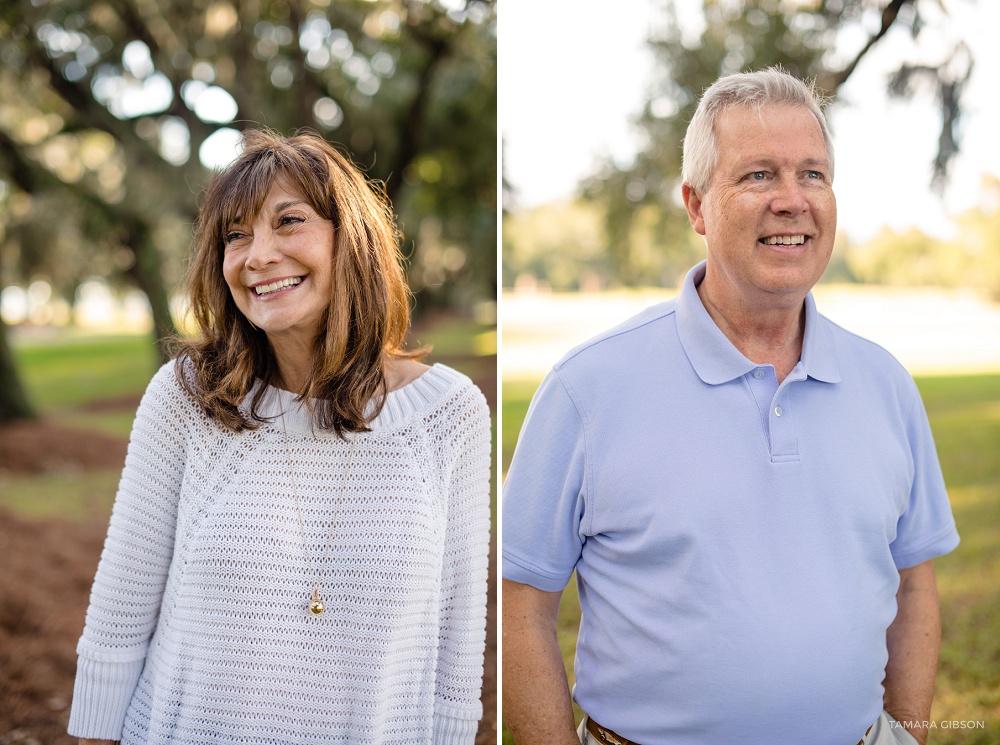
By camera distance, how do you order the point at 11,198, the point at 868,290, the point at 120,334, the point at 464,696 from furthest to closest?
the point at 120,334 < the point at 868,290 < the point at 11,198 < the point at 464,696

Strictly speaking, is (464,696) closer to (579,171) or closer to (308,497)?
(308,497)

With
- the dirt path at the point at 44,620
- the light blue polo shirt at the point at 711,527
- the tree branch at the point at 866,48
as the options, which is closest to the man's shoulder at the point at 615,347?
the light blue polo shirt at the point at 711,527

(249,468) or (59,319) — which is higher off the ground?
(249,468)

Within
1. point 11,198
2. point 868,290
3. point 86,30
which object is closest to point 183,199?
point 86,30

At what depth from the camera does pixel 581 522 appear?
6.35 feet

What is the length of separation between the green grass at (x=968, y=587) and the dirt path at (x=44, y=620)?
1.86 meters

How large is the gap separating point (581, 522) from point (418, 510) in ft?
1.23

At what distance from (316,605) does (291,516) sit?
206 mm

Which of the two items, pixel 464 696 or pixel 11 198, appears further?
pixel 11 198

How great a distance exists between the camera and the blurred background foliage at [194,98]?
26.5ft

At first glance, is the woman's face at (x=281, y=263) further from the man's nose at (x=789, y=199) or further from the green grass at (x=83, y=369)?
the green grass at (x=83, y=369)

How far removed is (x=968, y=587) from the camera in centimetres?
512

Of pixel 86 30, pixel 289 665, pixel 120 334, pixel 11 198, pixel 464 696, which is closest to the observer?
pixel 289 665

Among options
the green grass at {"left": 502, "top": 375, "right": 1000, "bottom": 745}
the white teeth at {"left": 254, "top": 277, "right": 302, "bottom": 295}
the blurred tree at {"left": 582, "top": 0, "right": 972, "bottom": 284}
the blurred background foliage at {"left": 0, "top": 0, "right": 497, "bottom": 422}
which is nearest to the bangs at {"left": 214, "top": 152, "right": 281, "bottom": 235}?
the white teeth at {"left": 254, "top": 277, "right": 302, "bottom": 295}
